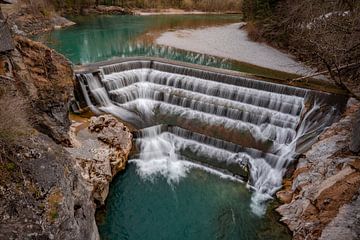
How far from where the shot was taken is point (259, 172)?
10.7 meters

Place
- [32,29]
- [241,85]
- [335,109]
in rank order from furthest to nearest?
1. [32,29]
2. [241,85]
3. [335,109]

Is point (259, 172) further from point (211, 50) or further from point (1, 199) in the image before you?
point (211, 50)

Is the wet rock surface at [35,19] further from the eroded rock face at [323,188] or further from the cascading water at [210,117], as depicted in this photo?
the eroded rock face at [323,188]

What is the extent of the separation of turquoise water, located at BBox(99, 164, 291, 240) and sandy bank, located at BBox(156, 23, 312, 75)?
8888 mm

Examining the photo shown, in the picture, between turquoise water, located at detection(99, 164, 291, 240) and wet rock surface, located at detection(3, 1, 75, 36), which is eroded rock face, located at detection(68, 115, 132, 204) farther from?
wet rock surface, located at detection(3, 1, 75, 36)

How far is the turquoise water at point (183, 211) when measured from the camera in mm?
8438

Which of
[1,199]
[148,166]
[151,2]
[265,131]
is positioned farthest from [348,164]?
[151,2]

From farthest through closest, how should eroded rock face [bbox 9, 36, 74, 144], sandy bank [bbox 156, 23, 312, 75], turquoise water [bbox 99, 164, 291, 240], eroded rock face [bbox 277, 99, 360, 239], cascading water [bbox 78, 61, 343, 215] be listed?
1. sandy bank [bbox 156, 23, 312, 75]
2. cascading water [bbox 78, 61, 343, 215]
3. turquoise water [bbox 99, 164, 291, 240]
4. eroded rock face [bbox 9, 36, 74, 144]
5. eroded rock face [bbox 277, 99, 360, 239]

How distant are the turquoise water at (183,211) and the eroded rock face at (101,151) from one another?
1.69 ft

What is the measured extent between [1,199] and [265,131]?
33.0 feet

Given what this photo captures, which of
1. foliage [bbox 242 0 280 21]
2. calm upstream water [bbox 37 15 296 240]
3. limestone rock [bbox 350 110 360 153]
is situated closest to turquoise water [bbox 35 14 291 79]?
foliage [bbox 242 0 280 21]

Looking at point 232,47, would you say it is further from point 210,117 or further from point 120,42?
point 210,117

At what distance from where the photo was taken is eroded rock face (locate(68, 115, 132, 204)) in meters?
8.98

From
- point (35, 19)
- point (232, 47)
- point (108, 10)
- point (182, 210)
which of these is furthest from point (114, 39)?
point (182, 210)
